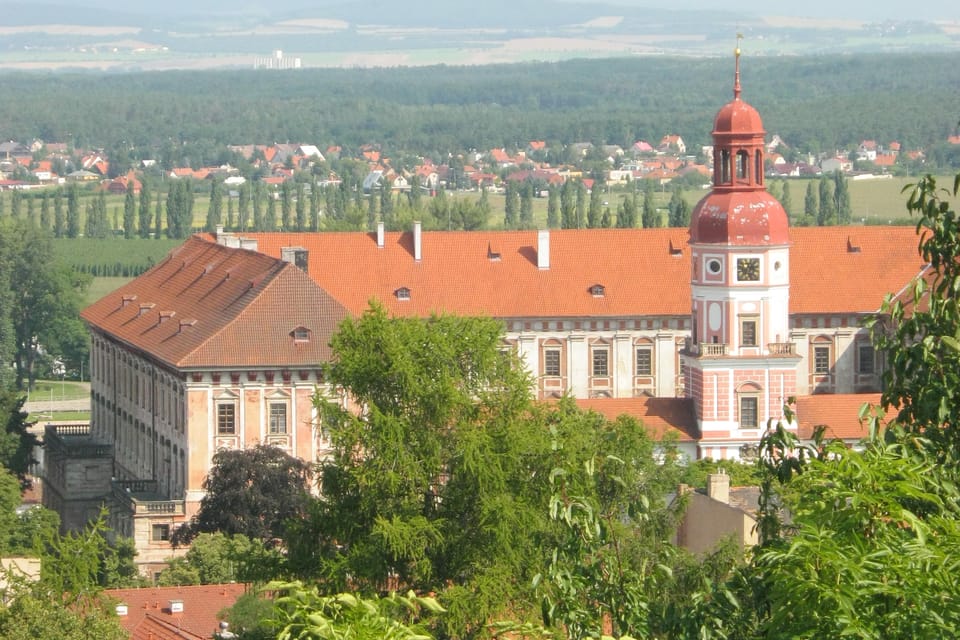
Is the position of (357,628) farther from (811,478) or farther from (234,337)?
(234,337)

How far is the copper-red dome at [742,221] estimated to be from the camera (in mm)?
72750

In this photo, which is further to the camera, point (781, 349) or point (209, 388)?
point (781, 349)

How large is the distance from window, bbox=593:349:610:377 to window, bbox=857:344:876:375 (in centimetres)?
754

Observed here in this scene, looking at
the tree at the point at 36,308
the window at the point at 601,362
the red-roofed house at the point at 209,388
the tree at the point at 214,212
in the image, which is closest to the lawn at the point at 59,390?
the tree at the point at 36,308

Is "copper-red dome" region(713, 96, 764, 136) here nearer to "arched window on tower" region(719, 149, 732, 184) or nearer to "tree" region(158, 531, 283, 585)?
"arched window on tower" region(719, 149, 732, 184)

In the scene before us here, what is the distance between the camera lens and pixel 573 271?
85.7 metres

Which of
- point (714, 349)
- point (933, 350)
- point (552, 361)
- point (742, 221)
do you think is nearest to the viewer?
point (933, 350)

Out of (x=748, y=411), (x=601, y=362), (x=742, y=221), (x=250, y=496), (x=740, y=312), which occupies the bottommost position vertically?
(x=250, y=496)

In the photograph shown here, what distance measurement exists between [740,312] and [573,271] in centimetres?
1327

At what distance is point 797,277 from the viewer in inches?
3324

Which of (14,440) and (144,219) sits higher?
(14,440)

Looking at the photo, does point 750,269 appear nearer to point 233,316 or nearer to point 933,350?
point 233,316

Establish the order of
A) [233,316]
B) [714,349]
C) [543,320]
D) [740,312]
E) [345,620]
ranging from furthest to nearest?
[543,320], [233,316], [740,312], [714,349], [345,620]

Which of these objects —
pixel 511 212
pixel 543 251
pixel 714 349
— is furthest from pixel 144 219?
pixel 714 349
